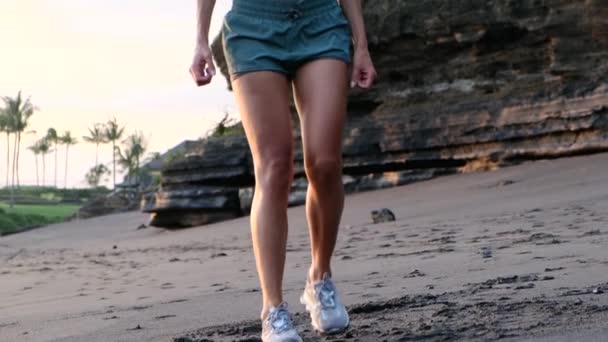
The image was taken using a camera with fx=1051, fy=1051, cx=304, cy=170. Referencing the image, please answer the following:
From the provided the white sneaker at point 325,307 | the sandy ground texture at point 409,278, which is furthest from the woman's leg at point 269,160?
the sandy ground texture at point 409,278

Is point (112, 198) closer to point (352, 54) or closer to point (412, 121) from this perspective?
point (412, 121)

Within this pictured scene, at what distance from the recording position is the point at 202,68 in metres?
4.18

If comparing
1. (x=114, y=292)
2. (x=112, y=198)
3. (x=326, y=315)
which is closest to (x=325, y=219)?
(x=326, y=315)

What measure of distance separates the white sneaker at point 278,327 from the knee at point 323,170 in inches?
21.2

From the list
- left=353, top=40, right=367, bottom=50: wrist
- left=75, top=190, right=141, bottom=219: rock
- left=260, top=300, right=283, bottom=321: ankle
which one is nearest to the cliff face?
left=353, top=40, right=367, bottom=50: wrist

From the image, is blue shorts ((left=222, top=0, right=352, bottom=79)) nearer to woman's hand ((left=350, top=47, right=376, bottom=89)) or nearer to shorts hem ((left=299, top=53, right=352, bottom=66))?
shorts hem ((left=299, top=53, right=352, bottom=66))

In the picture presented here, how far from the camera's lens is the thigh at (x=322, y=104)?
390 cm

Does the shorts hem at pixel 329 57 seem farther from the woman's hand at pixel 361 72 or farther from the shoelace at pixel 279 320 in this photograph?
the shoelace at pixel 279 320

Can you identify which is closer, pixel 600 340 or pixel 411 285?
pixel 600 340

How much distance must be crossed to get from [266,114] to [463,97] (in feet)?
37.0

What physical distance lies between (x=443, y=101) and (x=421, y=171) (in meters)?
1.15

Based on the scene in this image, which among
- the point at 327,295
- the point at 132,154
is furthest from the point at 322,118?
the point at 132,154

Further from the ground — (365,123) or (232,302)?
(365,123)

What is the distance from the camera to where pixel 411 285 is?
16.7ft
